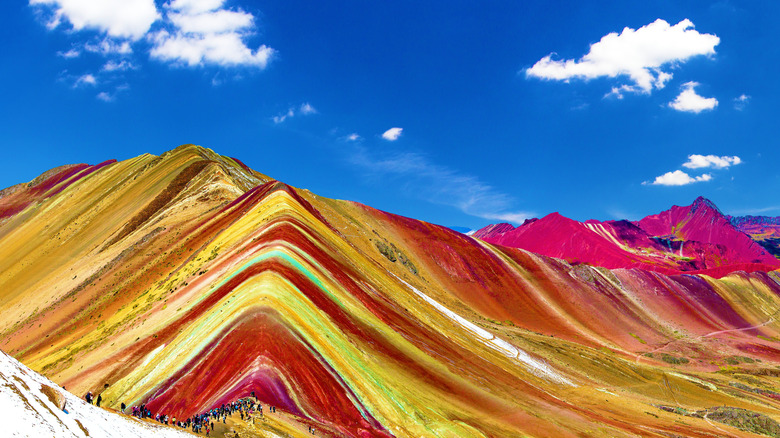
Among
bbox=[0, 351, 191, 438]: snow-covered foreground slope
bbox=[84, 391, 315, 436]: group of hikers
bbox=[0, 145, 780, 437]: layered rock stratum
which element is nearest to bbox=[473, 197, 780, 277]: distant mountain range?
bbox=[0, 145, 780, 437]: layered rock stratum

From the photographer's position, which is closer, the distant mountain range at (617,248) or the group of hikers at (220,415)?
the group of hikers at (220,415)

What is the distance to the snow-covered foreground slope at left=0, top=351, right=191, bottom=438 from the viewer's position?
34.0ft

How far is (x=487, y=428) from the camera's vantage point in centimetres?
2536

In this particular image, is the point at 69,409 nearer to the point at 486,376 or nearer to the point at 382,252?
the point at 486,376

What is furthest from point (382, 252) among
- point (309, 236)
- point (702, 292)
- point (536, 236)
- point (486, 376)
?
point (536, 236)

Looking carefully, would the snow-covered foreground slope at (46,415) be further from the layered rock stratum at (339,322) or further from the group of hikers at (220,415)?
the layered rock stratum at (339,322)

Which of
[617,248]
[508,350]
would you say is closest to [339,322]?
[508,350]

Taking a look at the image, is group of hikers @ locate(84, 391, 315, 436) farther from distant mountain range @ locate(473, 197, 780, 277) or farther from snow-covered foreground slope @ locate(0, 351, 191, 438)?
distant mountain range @ locate(473, 197, 780, 277)

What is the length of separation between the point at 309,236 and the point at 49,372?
2136 cm

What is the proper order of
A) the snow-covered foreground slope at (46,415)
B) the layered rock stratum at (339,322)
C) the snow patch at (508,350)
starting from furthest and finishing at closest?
the snow patch at (508,350) → the layered rock stratum at (339,322) → the snow-covered foreground slope at (46,415)

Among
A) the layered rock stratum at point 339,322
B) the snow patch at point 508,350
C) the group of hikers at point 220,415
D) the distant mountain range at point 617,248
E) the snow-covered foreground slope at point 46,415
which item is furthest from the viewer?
the distant mountain range at point 617,248

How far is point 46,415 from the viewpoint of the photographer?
11.1 metres

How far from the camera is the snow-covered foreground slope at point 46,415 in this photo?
10.4 m

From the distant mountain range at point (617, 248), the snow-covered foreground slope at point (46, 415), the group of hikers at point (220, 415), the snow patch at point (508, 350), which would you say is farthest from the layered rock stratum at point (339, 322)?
the distant mountain range at point (617, 248)
